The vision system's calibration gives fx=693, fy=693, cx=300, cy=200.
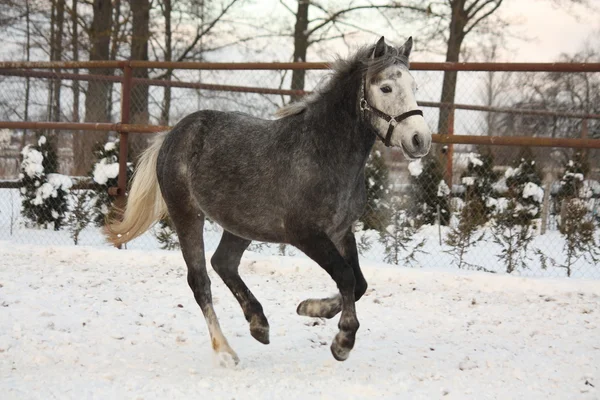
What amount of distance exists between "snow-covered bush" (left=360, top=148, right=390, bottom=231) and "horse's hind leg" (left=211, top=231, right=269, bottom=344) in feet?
12.1

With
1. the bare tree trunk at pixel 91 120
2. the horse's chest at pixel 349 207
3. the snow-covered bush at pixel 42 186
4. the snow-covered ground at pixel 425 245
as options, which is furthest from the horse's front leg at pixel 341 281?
the snow-covered bush at pixel 42 186

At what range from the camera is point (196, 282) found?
4.21 meters

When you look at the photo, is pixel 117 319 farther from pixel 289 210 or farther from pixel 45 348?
pixel 289 210

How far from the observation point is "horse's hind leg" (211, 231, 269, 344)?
3.92 meters

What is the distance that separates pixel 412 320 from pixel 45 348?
99.0 inches

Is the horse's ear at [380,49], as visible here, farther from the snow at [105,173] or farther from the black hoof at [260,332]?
the snow at [105,173]

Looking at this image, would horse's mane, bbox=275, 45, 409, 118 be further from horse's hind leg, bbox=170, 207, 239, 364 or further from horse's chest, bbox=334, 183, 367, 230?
horse's hind leg, bbox=170, 207, 239, 364

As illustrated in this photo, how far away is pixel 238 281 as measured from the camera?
4199 mm

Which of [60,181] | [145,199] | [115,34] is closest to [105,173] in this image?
[60,181]

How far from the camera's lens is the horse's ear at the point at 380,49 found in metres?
3.60

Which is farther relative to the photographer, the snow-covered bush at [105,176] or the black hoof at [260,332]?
the snow-covered bush at [105,176]

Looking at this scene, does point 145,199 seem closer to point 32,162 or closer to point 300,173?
point 300,173

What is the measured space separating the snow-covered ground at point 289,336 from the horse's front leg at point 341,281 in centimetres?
17

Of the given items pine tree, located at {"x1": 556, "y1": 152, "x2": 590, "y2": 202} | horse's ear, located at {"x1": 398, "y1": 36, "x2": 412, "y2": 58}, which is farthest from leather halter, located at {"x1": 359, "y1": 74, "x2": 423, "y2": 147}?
pine tree, located at {"x1": 556, "y1": 152, "x2": 590, "y2": 202}
